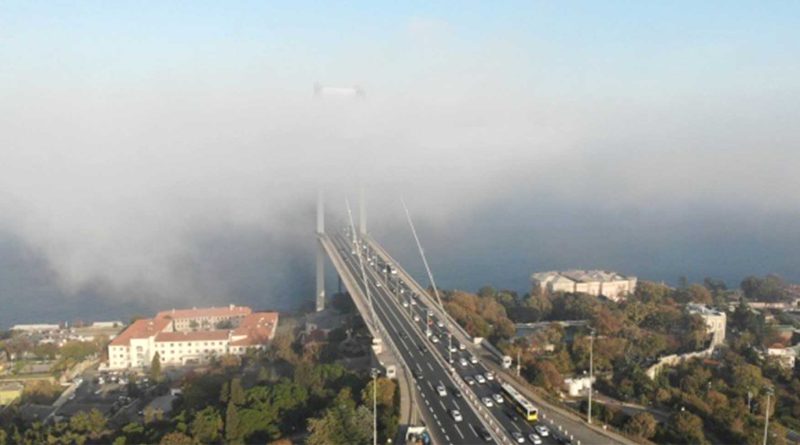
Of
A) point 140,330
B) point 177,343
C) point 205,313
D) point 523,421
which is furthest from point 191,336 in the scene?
point 523,421

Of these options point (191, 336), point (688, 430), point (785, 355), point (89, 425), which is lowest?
point (191, 336)

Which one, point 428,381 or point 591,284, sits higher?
point 428,381

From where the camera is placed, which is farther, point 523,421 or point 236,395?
point 236,395

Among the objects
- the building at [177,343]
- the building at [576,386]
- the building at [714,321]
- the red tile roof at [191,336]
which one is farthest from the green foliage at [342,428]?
the building at [714,321]

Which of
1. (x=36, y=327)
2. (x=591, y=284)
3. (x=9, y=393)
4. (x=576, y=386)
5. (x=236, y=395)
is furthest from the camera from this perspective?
(x=591, y=284)

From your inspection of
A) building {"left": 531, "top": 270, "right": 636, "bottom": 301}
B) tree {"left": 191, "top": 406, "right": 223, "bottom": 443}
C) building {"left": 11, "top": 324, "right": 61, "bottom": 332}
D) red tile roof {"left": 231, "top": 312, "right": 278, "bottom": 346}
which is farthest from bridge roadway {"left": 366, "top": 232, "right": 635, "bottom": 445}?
building {"left": 11, "top": 324, "right": 61, "bottom": 332}

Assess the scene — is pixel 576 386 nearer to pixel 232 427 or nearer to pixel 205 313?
pixel 232 427

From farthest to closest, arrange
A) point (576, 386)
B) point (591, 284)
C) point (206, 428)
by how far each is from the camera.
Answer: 1. point (591, 284)
2. point (576, 386)
3. point (206, 428)
